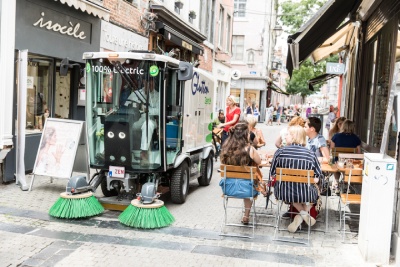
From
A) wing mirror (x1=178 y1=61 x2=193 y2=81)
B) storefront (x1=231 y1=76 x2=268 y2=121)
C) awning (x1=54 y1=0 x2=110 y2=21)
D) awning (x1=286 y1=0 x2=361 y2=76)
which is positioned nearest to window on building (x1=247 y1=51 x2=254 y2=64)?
storefront (x1=231 y1=76 x2=268 y2=121)

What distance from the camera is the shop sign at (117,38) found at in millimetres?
11312

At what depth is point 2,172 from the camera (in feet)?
26.9

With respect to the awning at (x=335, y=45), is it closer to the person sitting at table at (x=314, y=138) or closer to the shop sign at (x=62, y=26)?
the person sitting at table at (x=314, y=138)

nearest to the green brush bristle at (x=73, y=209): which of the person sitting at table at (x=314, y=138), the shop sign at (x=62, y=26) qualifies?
the person sitting at table at (x=314, y=138)

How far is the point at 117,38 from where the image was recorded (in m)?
12.0

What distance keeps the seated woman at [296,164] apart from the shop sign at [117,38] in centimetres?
669

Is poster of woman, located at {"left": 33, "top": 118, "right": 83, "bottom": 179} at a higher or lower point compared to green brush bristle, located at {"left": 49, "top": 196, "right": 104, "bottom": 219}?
higher

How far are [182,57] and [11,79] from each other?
9.94 meters

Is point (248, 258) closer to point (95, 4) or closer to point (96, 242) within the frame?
point (96, 242)

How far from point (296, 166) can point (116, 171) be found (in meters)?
2.50

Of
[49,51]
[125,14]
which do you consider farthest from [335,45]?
[49,51]

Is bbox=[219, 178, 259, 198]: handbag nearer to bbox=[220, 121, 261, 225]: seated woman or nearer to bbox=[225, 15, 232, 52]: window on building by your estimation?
bbox=[220, 121, 261, 225]: seated woman

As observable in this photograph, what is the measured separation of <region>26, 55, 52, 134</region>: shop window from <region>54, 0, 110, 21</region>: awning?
1.26m

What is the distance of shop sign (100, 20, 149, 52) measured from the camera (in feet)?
37.1
